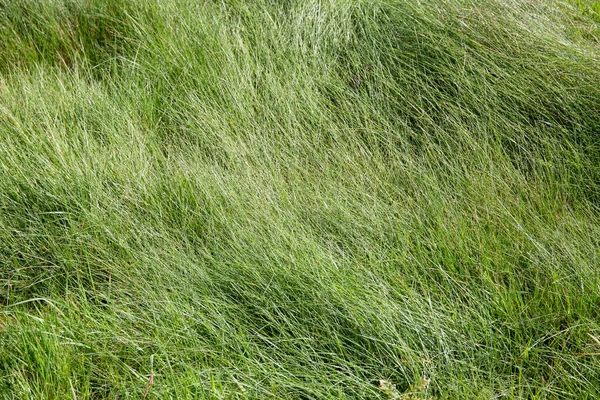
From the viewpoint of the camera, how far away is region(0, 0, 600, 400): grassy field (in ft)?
6.38

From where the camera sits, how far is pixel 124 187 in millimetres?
2545

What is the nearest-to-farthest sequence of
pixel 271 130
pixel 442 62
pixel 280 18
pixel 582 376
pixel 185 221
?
1. pixel 582 376
2. pixel 185 221
3. pixel 271 130
4. pixel 442 62
5. pixel 280 18

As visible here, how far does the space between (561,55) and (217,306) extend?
186 centimetres

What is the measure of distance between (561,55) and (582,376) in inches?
63.7

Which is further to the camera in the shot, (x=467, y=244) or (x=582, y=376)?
(x=467, y=244)

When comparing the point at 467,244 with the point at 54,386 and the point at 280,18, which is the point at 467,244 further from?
the point at 280,18

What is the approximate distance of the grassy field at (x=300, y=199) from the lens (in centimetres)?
194

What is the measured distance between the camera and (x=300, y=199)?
251 cm

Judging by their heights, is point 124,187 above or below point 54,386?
above

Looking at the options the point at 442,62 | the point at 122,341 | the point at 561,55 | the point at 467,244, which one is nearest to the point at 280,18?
the point at 442,62

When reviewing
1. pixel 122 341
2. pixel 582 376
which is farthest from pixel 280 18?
pixel 582 376

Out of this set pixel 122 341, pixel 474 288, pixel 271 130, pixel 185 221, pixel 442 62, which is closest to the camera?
pixel 122 341

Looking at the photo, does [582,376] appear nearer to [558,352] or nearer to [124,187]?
[558,352]

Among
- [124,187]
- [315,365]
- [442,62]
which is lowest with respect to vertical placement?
[315,365]
